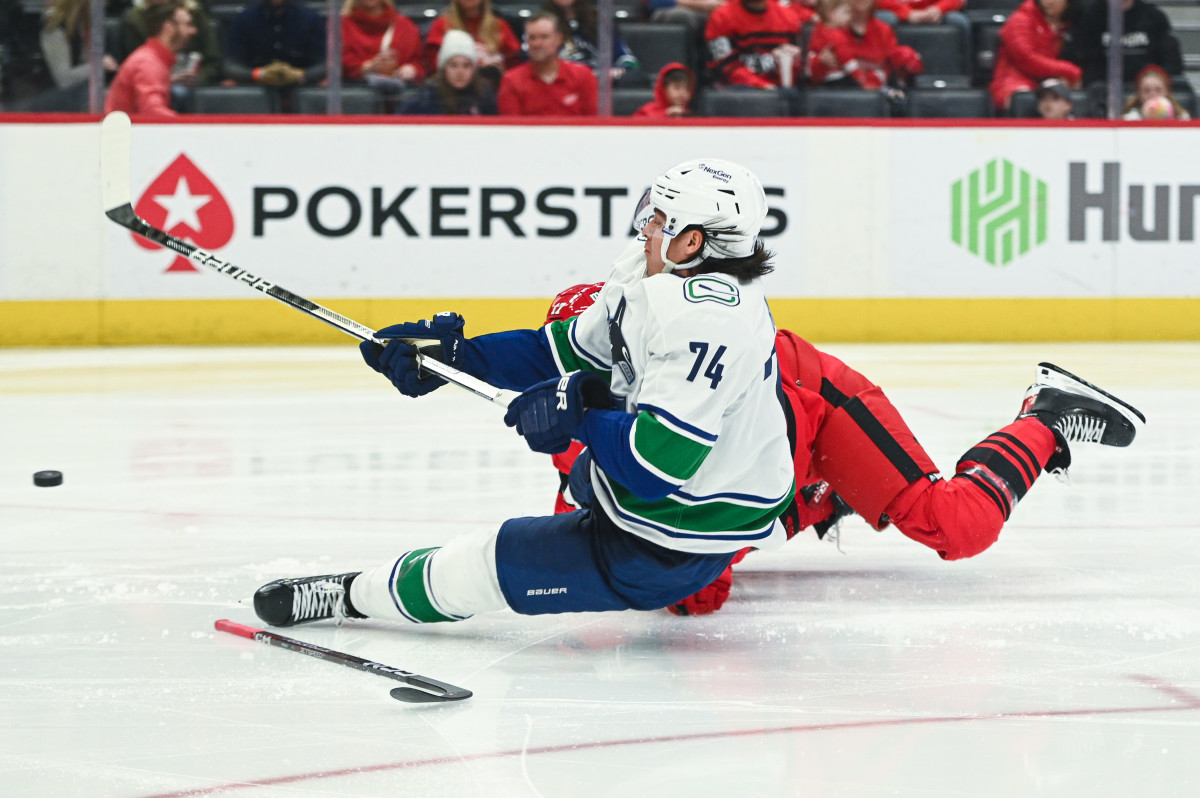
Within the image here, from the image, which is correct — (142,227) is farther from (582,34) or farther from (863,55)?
(863,55)

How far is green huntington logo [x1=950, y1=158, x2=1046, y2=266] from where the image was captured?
8.36 m

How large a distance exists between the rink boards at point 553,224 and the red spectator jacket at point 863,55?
0.30 meters

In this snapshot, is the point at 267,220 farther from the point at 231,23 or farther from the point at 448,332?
the point at 448,332

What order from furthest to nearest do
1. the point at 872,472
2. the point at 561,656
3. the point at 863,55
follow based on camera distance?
the point at 863,55, the point at 872,472, the point at 561,656

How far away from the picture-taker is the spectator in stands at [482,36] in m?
8.12

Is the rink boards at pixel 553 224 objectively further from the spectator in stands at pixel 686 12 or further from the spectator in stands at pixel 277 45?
the spectator in stands at pixel 686 12

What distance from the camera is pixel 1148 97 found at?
27.4 ft

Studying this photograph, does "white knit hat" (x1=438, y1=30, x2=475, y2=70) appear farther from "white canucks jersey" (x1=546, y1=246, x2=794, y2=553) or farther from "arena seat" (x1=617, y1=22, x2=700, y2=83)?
"white canucks jersey" (x1=546, y1=246, x2=794, y2=553)

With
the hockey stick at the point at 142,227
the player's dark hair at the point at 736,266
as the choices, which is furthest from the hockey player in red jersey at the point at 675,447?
the hockey stick at the point at 142,227

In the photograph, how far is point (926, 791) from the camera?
188 cm

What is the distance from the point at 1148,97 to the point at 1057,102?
0.48 meters

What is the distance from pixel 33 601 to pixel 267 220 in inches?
213

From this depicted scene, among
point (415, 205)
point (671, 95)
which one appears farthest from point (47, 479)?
point (671, 95)

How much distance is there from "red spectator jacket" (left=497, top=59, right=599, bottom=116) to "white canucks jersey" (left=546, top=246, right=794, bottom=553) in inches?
230
